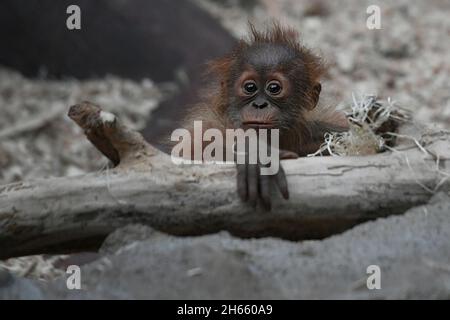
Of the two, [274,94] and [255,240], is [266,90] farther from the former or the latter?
[255,240]

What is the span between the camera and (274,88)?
447 centimetres

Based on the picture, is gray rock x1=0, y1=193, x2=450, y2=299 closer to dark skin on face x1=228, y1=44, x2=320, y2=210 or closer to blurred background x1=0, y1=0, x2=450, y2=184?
dark skin on face x1=228, y1=44, x2=320, y2=210

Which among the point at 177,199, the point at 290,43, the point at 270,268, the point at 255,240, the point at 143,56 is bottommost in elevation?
the point at 270,268

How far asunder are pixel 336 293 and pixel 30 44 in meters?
6.44

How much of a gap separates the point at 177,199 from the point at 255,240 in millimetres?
417

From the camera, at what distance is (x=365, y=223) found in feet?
10.5

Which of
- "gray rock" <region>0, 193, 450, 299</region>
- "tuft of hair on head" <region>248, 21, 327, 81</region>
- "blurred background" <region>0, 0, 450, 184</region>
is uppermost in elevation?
"blurred background" <region>0, 0, 450, 184</region>

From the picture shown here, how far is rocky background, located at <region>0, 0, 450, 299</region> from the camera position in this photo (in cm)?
286

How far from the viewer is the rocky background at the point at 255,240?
286 centimetres

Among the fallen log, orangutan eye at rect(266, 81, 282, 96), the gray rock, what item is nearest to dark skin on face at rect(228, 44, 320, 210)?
orangutan eye at rect(266, 81, 282, 96)

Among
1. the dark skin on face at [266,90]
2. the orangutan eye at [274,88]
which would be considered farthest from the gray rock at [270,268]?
the orangutan eye at [274,88]

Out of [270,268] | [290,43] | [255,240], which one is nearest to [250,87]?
[290,43]
